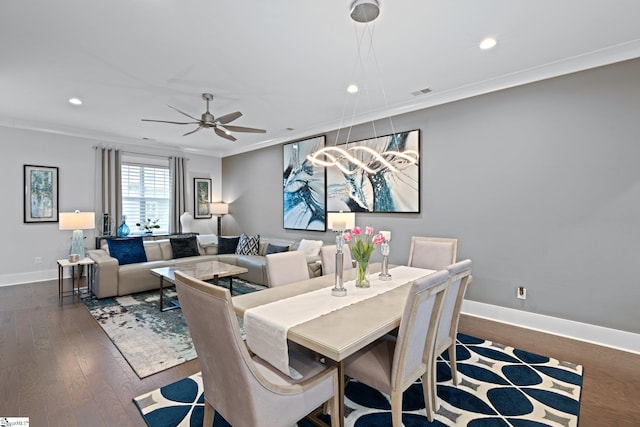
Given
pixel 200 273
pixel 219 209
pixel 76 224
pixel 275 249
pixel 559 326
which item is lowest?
pixel 559 326

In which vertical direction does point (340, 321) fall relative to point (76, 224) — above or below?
below

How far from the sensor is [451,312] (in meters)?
2.17

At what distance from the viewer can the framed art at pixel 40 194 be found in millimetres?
5219

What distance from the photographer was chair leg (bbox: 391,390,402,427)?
62.9 inches

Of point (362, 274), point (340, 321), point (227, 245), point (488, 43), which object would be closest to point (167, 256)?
point (227, 245)

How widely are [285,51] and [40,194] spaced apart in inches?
208

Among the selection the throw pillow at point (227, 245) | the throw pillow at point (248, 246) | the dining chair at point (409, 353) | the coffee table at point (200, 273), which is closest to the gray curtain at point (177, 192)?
the throw pillow at point (227, 245)

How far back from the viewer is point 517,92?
341 cm

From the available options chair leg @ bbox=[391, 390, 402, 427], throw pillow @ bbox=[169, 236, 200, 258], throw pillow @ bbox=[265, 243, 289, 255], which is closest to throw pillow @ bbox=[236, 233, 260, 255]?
throw pillow @ bbox=[265, 243, 289, 255]

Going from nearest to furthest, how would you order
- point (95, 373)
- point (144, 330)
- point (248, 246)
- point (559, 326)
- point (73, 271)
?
point (95, 373)
point (559, 326)
point (144, 330)
point (73, 271)
point (248, 246)

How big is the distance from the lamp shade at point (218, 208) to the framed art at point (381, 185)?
312 centimetres

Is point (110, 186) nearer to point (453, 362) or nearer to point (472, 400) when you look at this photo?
point (453, 362)

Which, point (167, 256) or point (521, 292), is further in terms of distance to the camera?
point (167, 256)

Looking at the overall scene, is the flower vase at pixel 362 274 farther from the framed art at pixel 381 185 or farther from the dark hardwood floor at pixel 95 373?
the framed art at pixel 381 185
